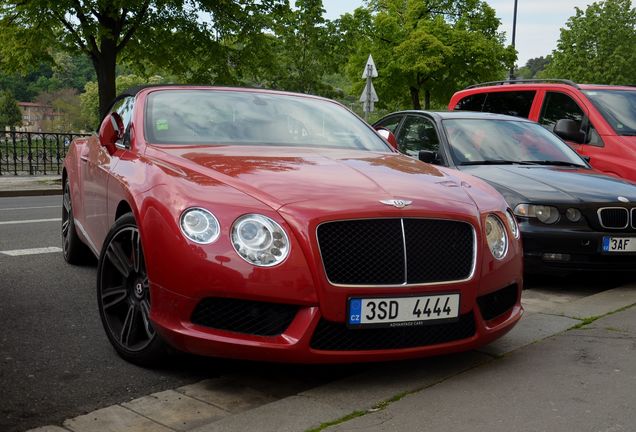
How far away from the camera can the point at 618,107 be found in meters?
8.95

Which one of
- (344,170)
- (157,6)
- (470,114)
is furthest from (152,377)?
(157,6)

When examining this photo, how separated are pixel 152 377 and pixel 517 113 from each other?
7380 mm

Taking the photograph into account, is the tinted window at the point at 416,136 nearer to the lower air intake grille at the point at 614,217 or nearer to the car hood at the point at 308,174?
the lower air intake grille at the point at 614,217

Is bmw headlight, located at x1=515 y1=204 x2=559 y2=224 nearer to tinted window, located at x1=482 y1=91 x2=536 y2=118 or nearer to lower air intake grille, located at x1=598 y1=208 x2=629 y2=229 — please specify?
lower air intake grille, located at x1=598 y1=208 x2=629 y2=229

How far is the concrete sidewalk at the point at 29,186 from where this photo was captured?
1756 cm

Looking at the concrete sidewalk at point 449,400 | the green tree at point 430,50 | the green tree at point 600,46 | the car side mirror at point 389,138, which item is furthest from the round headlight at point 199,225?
the green tree at point 600,46

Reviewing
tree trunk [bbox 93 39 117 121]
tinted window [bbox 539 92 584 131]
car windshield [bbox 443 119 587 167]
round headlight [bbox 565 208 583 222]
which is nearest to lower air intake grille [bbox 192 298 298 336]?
round headlight [bbox 565 208 583 222]

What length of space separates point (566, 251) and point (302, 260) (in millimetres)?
3250

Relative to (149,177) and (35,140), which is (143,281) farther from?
(35,140)

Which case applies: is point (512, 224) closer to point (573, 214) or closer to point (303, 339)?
point (303, 339)

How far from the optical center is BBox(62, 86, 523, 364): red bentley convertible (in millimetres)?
3363

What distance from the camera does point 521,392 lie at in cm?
342

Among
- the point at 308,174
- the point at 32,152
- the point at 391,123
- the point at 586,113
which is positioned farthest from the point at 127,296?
the point at 32,152

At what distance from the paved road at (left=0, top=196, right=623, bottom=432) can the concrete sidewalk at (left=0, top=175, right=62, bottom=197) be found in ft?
39.6
